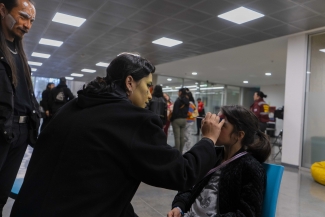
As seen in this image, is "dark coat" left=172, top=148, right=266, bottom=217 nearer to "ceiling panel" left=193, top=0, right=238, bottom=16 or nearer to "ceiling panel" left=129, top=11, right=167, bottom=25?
"ceiling panel" left=193, top=0, right=238, bottom=16

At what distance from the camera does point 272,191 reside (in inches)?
43.6

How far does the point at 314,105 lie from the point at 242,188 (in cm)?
489

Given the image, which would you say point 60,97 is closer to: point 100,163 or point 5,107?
point 5,107

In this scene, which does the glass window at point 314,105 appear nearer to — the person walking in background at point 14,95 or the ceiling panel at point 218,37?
the ceiling panel at point 218,37

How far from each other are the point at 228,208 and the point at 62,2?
462cm

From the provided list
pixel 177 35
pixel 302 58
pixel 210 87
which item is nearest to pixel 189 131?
pixel 177 35

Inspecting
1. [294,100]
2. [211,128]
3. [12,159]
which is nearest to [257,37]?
[294,100]

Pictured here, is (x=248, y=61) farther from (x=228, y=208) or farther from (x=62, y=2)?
(x=228, y=208)

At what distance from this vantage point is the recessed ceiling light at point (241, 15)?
450 cm

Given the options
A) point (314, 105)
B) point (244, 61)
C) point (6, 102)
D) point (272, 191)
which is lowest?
point (272, 191)

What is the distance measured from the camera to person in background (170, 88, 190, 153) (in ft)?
18.0

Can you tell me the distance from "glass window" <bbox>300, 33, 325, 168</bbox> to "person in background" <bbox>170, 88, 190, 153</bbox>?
243 cm

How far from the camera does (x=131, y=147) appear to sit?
0.72 metres

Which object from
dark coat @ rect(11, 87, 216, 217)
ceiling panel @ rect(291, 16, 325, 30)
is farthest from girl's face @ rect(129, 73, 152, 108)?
ceiling panel @ rect(291, 16, 325, 30)
